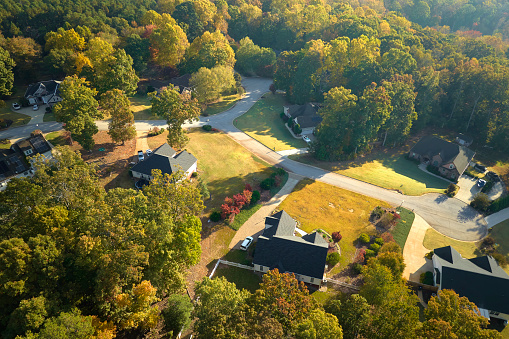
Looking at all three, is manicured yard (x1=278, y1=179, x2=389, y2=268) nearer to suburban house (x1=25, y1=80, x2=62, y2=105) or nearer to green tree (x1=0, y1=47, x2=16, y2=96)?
suburban house (x1=25, y1=80, x2=62, y2=105)

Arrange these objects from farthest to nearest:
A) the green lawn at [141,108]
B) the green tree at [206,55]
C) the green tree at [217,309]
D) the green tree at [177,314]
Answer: the green tree at [206,55] < the green lawn at [141,108] < the green tree at [177,314] < the green tree at [217,309]

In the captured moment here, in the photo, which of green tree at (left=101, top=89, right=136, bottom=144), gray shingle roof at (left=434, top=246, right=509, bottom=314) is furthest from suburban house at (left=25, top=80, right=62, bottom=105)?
gray shingle roof at (left=434, top=246, right=509, bottom=314)

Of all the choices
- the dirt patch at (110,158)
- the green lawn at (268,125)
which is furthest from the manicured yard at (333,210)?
the dirt patch at (110,158)

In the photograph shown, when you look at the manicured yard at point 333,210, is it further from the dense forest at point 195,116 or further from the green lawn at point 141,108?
the green lawn at point 141,108

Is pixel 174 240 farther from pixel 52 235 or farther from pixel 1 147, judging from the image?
pixel 1 147

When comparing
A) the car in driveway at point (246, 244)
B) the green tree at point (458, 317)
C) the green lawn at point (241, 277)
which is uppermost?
the green tree at point (458, 317)

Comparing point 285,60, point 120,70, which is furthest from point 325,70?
point 120,70

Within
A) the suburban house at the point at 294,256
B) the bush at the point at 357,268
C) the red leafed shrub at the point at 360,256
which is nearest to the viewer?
the suburban house at the point at 294,256

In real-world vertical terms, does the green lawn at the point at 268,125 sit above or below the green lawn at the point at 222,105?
below
